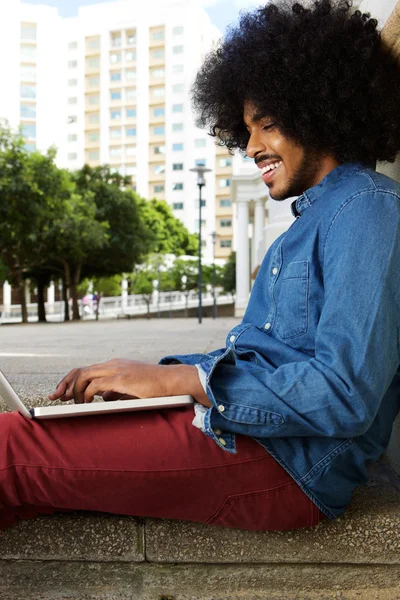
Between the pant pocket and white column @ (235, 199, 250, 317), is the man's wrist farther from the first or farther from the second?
white column @ (235, 199, 250, 317)

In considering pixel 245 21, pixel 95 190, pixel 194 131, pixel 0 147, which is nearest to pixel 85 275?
pixel 95 190

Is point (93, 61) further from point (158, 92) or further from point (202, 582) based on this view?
point (202, 582)

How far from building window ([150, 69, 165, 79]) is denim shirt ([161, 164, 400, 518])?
3805 inches

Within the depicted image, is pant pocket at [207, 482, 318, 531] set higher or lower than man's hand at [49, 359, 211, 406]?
lower

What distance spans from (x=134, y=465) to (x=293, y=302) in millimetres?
569

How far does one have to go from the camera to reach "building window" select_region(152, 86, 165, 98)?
93.8 metres

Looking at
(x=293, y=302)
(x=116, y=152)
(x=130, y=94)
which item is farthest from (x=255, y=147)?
(x=130, y=94)

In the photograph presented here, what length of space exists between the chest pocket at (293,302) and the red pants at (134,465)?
30 centimetres

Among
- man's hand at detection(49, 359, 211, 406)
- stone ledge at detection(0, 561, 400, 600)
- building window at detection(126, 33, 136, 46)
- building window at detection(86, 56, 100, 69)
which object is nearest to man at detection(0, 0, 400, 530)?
man's hand at detection(49, 359, 211, 406)

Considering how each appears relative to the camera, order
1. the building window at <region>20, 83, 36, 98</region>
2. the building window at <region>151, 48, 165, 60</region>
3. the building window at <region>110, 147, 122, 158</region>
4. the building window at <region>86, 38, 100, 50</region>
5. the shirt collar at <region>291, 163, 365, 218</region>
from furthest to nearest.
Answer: the building window at <region>86, 38, 100, 50</region> < the building window at <region>151, 48, 165, 60</region> < the building window at <region>110, 147, 122, 158</region> < the building window at <region>20, 83, 36, 98</region> < the shirt collar at <region>291, 163, 365, 218</region>

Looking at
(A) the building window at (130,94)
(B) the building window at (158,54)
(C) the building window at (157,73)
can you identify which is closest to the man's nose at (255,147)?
(C) the building window at (157,73)

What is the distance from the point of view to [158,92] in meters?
94.2

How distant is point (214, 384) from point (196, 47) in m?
98.4

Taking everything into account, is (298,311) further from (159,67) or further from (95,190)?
(159,67)
